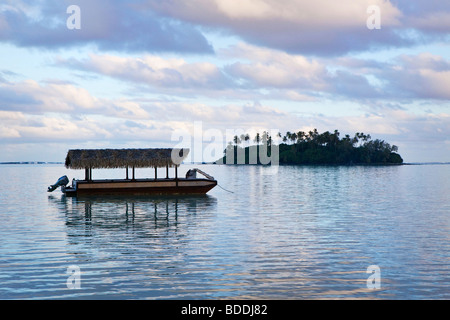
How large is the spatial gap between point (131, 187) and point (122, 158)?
8.61 ft

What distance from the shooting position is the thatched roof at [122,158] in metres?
41.6

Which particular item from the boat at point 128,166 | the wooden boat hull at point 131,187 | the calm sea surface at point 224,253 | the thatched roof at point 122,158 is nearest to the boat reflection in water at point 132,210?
the calm sea surface at point 224,253

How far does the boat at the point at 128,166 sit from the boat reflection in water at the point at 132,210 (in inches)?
25.4

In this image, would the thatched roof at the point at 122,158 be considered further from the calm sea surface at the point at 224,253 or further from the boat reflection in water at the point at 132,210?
the calm sea surface at the point at 224,253

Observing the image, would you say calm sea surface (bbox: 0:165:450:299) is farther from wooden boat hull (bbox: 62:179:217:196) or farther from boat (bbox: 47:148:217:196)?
boat (bbox: 47:148:217:196)

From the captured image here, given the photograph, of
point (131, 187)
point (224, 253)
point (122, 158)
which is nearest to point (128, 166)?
point (122, 158)

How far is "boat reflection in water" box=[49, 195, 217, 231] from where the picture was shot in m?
25.2

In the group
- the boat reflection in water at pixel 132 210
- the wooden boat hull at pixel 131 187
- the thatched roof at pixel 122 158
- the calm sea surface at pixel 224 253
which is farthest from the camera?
the wooden boat hull at pixel 131 187

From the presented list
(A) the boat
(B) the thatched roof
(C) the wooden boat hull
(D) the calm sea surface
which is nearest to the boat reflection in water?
(D) the calm sea surface

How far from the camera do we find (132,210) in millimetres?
31641

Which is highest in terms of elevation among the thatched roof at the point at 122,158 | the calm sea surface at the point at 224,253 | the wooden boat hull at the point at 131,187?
the thatched roof at the point at 122,158

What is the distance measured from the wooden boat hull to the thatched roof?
142 cm

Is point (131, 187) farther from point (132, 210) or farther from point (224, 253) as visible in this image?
point (224, 253)

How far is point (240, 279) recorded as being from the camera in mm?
13141
